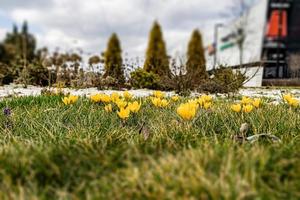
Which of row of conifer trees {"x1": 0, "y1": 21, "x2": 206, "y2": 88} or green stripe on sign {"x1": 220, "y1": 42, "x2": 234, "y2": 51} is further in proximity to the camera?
green stripe on sign {"x1": 220, "y1": 42, "x2": 234, "y2": 51}

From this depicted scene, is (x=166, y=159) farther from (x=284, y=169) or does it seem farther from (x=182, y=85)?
(x=182, y=85)

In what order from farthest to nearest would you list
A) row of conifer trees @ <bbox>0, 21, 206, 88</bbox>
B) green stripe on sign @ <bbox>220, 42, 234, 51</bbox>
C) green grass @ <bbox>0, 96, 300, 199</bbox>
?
1. green stripe on sign @ <bbox>220, 42, 234, 51</bbox>
2. row of conifer trees @ <bbox>0, 21, 206, 88</bbox>
3. green grass @ <bbox>0, 96, 300, 199</bbox>

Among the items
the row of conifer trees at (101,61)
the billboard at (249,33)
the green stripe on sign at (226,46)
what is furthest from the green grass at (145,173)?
the green stripe on sign at (226,46)

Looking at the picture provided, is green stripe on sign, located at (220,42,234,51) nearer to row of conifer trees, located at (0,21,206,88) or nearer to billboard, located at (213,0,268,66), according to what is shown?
billboard, located at (213,0,268,66)

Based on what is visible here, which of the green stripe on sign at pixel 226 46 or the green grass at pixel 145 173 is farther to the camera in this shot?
the green stripe on sign at pixel 226 46

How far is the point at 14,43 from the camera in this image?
4034 centimetres

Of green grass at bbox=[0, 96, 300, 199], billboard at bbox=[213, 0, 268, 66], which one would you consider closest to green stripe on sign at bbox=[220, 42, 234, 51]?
billboard at bbox=[213, 0, 268, 66]

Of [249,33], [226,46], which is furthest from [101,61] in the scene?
[226,46]

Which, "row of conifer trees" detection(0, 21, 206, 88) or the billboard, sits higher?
the billboard

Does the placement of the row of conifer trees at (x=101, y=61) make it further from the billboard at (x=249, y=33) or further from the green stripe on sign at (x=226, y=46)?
the green stripe on sign at (x=226, y=46)

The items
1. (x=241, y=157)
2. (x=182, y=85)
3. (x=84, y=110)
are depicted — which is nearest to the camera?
(x=241, y=157)

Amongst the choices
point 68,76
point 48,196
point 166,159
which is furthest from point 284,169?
point 68,76

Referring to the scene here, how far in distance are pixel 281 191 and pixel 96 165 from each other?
760mm

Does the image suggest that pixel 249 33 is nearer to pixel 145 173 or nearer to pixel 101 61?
pixel 101 61
